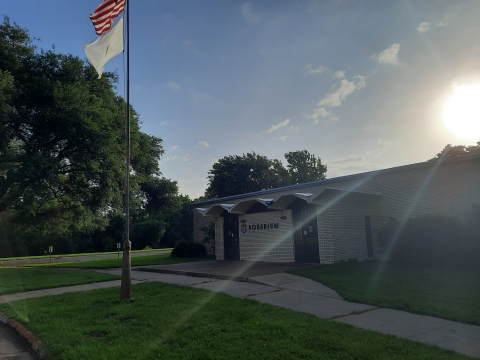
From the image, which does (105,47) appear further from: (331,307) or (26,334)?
(331,307)

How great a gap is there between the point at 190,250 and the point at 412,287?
17758 mm

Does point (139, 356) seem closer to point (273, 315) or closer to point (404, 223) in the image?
point (273, 315)

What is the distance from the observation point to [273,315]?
22.7ft


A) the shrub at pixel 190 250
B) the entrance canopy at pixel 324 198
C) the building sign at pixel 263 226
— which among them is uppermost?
the entrance canopy at pixel 324 198

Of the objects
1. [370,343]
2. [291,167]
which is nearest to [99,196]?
[370,343]

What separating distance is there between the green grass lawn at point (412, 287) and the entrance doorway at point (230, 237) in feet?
26.4

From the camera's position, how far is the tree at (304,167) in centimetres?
5641

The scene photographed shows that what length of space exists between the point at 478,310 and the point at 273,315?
3.75 metres

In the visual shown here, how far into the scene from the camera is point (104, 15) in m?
10.0

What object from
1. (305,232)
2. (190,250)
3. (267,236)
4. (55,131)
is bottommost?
(190,250)

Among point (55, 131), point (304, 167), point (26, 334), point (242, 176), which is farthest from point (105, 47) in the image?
Answer: point (304, 167)

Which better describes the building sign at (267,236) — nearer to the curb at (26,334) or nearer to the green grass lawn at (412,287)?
the green grass lawn at (412,287)

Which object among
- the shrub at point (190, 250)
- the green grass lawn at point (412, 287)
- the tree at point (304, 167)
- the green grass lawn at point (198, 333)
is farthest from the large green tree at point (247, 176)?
the green grass lawn at point (198, 333)

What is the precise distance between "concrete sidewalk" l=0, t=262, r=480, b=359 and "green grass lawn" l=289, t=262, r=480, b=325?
305 millimetres
